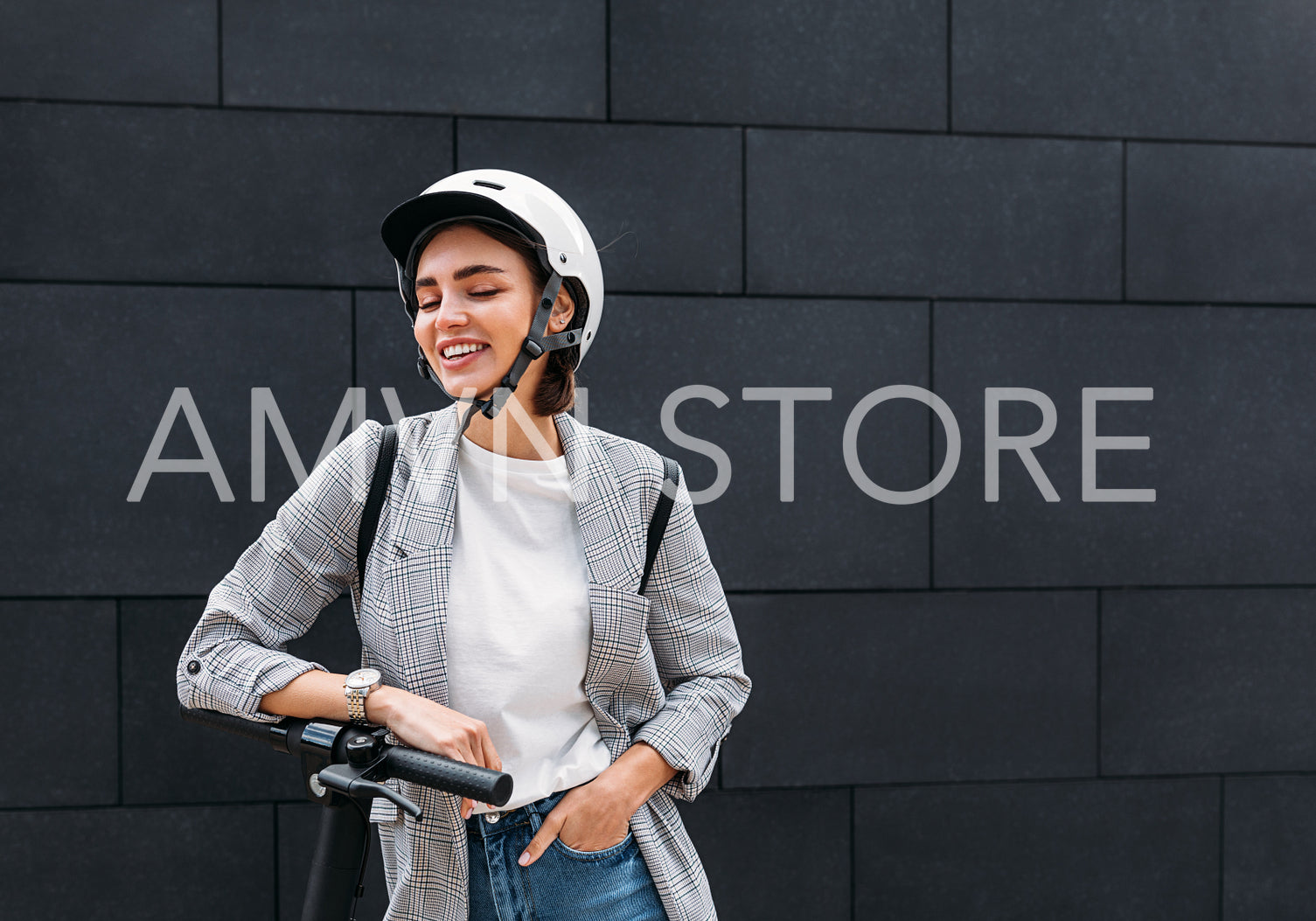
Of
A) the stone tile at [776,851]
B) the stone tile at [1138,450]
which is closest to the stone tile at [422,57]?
the stone tile at [1138,450]

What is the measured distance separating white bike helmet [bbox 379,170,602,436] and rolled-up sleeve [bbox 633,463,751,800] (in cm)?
46

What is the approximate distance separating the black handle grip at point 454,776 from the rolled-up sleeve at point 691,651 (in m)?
0.54

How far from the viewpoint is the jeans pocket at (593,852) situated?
6.48ft


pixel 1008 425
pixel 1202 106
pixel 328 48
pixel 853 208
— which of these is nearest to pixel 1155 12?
pixel 1202 106

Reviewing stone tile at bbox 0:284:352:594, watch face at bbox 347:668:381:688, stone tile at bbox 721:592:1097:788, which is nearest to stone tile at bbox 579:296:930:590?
stone tile at bbox 721:592:1097:788

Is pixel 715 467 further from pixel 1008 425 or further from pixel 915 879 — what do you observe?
pixel 915 879

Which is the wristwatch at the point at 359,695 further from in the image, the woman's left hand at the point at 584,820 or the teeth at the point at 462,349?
the teeth at the point at 462,349

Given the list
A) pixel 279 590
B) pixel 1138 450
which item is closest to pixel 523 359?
pixel 279 590

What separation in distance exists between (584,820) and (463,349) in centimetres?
99

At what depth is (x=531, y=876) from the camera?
1964 millimetres

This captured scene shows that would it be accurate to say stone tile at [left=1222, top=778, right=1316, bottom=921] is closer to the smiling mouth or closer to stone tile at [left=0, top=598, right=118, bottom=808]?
the smiling mouth

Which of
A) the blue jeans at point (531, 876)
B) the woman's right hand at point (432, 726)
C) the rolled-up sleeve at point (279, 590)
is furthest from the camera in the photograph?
the blue jeans at point (531, 876)

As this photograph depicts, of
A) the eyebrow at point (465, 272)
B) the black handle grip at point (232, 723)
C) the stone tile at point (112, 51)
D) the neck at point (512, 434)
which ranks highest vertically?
the stone tile at point (112, 51)

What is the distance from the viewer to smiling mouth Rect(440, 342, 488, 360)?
6.59 feet
